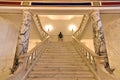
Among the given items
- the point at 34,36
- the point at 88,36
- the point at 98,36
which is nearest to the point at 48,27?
the point at 34,36

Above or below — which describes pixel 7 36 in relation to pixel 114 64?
above

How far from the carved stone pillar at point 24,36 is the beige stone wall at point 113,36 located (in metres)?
3.72

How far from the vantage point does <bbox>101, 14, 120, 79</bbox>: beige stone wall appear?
8.04 metres

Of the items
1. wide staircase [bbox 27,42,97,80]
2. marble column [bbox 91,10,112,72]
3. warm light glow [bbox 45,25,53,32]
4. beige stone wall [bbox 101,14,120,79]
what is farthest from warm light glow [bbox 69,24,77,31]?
marble column [bbox 91,10,112,72]

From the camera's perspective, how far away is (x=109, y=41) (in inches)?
352

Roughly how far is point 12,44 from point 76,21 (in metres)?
6.58

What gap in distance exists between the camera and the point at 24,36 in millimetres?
6375

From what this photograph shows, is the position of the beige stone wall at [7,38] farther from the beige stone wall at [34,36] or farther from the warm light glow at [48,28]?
the warm light glow at [48,28]

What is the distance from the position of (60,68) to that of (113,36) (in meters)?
4.48

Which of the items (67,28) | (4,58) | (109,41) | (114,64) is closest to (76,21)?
(67,28)

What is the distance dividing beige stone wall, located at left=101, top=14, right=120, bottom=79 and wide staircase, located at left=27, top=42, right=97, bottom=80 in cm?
220

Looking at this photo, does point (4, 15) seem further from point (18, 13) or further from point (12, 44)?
point (12, 44)

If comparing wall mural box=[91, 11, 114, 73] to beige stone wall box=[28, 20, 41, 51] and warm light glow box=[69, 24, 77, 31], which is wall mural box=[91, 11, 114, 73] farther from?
warm light glow box=[69, 24, 77, 31]

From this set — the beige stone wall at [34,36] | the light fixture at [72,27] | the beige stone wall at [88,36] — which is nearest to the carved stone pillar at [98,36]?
the beige stone wall at [88,36]
